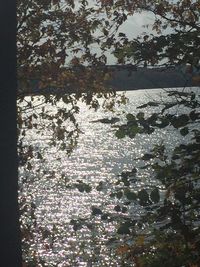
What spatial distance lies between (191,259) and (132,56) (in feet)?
8.39

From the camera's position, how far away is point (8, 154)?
4.79 m

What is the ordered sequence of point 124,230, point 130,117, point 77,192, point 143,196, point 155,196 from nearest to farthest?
point 155,196 → point 143,196 → point 124,230 → point 130,117 → point 77,192

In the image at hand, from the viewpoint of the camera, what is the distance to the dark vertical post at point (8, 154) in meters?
4.71

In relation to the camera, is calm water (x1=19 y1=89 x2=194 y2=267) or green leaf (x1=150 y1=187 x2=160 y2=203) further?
calm water (x1=19 y1=89 x2=194 y2=267)

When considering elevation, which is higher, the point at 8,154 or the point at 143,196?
the point at 8,154

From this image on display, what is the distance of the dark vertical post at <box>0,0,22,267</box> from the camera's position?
4715 mm

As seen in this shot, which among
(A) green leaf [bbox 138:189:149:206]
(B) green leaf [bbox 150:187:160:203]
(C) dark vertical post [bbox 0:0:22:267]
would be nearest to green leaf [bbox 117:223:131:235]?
(A) green leaf [bbox 138:189:149:206]

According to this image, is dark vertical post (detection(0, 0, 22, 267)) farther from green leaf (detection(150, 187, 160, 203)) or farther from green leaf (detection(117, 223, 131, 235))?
green leaf (detection(150, 187, 160, 203))

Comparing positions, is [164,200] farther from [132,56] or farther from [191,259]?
[132,56]

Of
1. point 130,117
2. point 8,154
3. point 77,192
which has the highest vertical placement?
point 130,117

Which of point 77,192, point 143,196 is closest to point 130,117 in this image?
point 143,196

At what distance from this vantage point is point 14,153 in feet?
15.8

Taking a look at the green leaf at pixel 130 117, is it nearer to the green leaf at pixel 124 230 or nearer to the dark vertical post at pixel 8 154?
the green leaf at pixel 124 230

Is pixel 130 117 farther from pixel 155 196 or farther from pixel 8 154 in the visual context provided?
pixel 8 154
